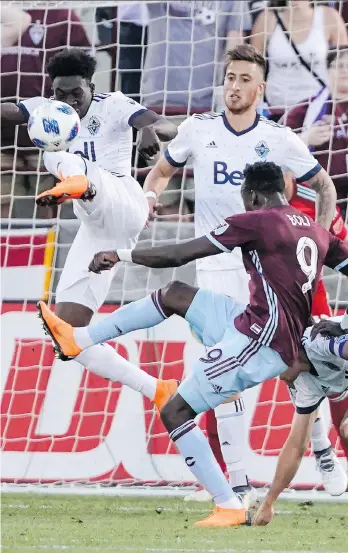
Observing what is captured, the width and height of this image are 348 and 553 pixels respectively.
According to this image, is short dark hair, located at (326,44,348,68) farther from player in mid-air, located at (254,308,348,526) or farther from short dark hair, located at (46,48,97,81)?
player in mid-air, located at (254,308,348,526)

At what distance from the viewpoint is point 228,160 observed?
22.2 feet

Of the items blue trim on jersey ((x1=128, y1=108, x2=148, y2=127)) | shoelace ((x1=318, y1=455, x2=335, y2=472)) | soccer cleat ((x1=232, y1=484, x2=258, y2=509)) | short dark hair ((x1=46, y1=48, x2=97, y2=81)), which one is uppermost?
short dark hair ((x1=46, y1=48, x2=97, y2=81))

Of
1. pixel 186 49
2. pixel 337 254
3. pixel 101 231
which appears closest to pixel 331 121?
pixel 186 49

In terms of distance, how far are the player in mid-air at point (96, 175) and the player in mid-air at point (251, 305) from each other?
92cm

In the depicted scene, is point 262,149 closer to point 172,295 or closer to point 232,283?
point 232,283

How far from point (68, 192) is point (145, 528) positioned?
5.34 feet

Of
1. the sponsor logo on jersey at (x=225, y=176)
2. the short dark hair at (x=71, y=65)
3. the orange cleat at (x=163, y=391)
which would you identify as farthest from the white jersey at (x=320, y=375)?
the short dark hair at (x=71, y=65)

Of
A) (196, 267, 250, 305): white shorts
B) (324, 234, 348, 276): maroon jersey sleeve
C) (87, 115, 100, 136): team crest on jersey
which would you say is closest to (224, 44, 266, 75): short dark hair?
(87, 115, 100, 136): team crest on jersey

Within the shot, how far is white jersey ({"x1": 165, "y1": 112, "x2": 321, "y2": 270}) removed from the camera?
265 inches

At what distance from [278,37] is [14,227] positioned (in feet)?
7.59

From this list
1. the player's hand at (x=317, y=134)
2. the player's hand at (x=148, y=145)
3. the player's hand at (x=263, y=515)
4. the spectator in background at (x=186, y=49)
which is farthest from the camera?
the spectator in background at (x=186, y=49)

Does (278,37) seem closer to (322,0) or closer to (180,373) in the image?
(322,0)

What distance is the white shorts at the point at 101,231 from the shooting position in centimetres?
667

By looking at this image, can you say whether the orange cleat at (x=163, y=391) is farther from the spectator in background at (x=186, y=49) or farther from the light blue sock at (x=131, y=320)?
the spectator in background at (x=186, y=49)
